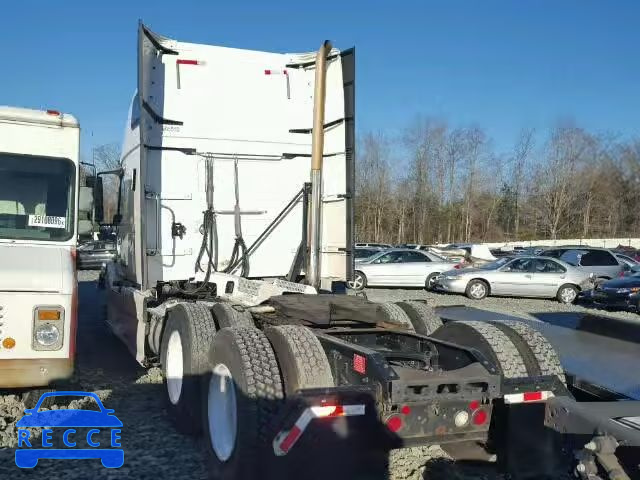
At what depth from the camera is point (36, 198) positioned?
6094 millimetres

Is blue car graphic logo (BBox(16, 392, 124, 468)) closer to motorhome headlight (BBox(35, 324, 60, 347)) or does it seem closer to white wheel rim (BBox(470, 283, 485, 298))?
motorhome headlight (BBox(35, 324, 60, 347))

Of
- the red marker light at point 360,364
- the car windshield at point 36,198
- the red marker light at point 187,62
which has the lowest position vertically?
the red marker light at point 360,364

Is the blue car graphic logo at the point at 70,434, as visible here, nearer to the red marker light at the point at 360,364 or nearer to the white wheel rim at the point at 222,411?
the white wheel rim at the point at 222,411

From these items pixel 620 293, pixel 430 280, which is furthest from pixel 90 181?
pixel 430 280

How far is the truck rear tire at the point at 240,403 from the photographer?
390cm

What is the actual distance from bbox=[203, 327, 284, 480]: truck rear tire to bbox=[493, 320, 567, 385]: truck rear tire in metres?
1.83

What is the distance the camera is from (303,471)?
3.81 m

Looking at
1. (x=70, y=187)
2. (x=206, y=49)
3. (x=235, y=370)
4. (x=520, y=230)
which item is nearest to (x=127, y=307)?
(x=70, y=187)

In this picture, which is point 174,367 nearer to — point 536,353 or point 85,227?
point 85,227

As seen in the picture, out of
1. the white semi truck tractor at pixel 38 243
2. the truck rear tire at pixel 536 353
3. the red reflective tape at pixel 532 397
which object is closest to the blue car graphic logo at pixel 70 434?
the white semi truck tractor at pixel 38 243

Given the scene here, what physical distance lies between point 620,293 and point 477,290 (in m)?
4.17

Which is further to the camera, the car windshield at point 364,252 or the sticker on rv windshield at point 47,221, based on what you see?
the car windshield at point 364,252

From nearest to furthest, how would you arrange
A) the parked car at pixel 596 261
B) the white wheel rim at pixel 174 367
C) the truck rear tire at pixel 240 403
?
the truck rear tire at pixel 240 403
the white wheel rim at pixel 174 367
the parked car at pixel 596 261

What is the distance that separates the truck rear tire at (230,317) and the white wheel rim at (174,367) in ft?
1.39
